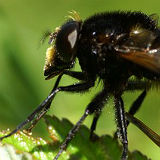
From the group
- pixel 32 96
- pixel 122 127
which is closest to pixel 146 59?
pixel 122 127

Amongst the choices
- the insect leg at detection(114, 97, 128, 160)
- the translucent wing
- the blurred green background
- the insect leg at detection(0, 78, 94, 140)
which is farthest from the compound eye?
the blurred green background

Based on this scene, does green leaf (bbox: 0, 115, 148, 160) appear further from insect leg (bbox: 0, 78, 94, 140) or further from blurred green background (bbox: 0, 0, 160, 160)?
blurred green background (bbox: 0, 0, 160, 160)

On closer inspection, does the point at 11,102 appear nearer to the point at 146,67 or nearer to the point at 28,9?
the point at 146,67

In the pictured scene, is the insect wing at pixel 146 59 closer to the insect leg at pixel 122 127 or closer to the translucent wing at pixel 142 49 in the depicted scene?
the translucent wing at pixel 142 49

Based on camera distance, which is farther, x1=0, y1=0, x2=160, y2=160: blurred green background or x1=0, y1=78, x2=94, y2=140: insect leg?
x1=0, y1=0, x2=160, y2=160: blurred green background

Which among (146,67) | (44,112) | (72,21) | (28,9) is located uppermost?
(28,9)

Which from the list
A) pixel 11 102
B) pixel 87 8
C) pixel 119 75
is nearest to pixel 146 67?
pixel 119 75

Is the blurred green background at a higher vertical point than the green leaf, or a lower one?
higher
